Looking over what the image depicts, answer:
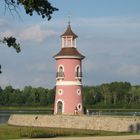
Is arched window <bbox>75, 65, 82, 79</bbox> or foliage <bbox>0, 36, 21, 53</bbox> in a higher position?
arched window <bbox>75, 65, 82, 79</bbox>

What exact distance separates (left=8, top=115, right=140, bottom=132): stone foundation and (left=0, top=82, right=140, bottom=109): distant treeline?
2387 inches

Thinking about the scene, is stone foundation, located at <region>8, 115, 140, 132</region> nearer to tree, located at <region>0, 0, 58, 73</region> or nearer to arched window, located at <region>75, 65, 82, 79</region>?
arched window, located at <region>75, 65, 82, 79</region>

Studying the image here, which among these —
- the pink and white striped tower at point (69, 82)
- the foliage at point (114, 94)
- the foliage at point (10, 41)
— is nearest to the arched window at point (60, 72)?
the pink and white striped tower at point (69, 82)

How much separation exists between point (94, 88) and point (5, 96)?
20121mm

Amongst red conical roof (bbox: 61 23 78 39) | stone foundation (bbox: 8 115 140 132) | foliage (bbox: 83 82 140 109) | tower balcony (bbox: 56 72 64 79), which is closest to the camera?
stone foundation (bbox: 8 115 140 132)

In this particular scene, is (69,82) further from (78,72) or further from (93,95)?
(93,95)

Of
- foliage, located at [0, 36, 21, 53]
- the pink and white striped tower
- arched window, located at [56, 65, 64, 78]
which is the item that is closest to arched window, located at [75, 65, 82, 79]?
the pink and white striped tower

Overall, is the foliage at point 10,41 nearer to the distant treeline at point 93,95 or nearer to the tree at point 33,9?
the tree at point 33,9

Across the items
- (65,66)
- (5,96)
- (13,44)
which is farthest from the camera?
(5,96)

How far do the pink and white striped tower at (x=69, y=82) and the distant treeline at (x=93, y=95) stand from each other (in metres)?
60.3

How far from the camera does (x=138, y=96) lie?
11781 cm

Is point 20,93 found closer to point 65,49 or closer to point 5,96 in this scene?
point 5,96

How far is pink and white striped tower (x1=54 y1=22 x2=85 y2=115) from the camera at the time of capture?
46750 mm

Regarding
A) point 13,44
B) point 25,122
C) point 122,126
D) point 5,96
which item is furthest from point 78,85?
point 5,96
